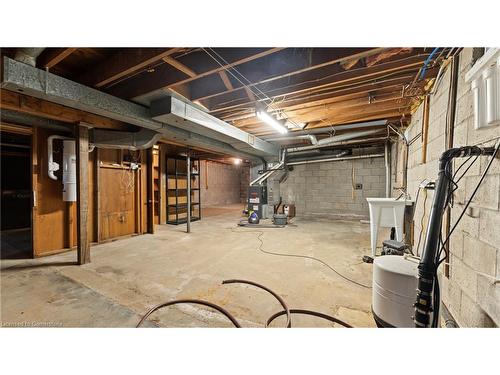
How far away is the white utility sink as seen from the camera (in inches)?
103

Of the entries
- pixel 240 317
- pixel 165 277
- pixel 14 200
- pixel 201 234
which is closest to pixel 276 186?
pixel 201 234

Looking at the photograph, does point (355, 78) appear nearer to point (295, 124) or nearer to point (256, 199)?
point (295, 124)

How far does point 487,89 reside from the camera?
107cm

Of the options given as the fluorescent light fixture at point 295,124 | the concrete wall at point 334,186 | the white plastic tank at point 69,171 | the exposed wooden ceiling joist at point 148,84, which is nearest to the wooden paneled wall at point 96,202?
the white plastic tank at point 69,171

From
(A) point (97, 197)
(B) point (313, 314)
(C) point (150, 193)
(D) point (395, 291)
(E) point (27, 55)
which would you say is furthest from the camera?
(C) point (150, 193)

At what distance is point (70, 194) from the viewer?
119 inches

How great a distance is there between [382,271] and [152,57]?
235 centimetres

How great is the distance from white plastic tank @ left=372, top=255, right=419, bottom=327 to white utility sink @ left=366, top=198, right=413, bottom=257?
4.91ft

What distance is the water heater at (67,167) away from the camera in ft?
9.76

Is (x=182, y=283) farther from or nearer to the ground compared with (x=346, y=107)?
nearer to the ground

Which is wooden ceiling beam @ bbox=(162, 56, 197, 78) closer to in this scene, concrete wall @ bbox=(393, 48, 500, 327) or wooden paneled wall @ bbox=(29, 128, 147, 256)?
concrete wall @ bbox=(393, 48, 500, 327)

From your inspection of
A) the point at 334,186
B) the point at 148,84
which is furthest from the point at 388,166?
the point at 148,84

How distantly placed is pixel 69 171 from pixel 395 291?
3988mm

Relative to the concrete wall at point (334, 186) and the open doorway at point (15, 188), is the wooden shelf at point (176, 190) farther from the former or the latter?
the concrete wall at point (334, 186)
